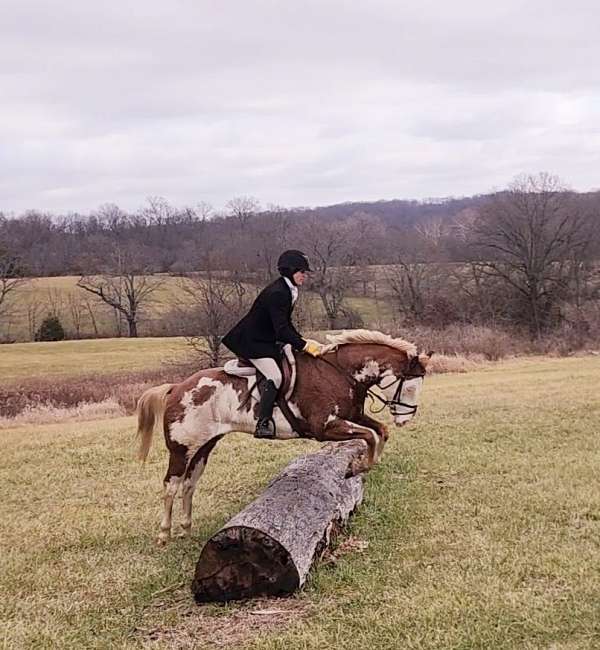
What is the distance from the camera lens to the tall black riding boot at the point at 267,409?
24.2 feet

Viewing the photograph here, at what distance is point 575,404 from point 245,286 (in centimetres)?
2983

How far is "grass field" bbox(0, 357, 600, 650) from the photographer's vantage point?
17.9ft

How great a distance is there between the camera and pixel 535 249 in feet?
164

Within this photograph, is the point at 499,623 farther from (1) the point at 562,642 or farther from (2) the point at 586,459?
(2) the point at 586,459

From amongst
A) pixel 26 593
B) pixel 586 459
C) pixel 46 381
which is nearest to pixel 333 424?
pixel 26 593

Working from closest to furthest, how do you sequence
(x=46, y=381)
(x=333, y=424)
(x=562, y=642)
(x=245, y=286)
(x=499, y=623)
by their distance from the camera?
(x=562, y=642)
(x=499, y=623)
(x=333, y=424)
(x=46, y=381)
(x=245, y=286)

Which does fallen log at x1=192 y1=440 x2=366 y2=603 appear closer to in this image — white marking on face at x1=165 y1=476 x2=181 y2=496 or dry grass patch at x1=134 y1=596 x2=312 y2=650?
dry grass patch at x1=134 y1=596 x2=312 y2=650

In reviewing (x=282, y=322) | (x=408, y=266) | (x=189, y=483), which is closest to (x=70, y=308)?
(x=408, y=266)

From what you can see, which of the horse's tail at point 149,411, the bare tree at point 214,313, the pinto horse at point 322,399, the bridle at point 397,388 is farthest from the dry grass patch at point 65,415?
the bridle at point 397,388

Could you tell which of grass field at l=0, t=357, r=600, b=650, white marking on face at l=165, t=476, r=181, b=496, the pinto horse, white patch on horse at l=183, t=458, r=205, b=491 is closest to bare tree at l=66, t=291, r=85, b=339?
grass field at l=0, t=357, r=600, b=650

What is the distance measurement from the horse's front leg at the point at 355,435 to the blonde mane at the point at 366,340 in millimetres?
812

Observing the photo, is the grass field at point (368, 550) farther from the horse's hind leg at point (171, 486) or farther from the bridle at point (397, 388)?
the bridle at point (397, 388)

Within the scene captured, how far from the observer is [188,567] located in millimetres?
7070

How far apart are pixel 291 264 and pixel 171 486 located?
2.74 meters
